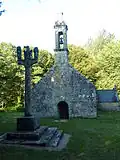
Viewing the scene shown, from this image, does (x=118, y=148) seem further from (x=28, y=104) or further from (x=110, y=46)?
(x=110, y=46)

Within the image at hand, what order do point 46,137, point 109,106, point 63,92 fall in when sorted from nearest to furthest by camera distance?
point 46,137 < point 63,92 < point 109,106

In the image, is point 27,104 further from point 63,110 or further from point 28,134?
point 63,110

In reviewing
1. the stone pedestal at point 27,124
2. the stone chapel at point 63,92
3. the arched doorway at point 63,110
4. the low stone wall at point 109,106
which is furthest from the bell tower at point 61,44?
the stone pedestal at point 27,124

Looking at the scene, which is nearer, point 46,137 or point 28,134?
point 28,134

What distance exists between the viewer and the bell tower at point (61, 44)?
29469 millimetres

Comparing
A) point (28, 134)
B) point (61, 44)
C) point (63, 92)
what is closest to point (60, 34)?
point (61, 44)

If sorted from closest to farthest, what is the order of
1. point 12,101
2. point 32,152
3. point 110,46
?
point 32,152 < point 12,101 < point 110,46

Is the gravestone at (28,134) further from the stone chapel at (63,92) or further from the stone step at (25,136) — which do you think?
the stone chapel at (63,92)

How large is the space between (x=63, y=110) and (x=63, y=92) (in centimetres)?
213

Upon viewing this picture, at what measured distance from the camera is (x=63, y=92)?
2936 centimetres

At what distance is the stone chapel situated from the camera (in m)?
29.0

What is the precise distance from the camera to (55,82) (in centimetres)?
2945

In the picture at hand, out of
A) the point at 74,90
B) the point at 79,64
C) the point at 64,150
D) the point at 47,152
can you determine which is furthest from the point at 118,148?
the point at 79,64

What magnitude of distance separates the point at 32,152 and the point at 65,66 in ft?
60.2
